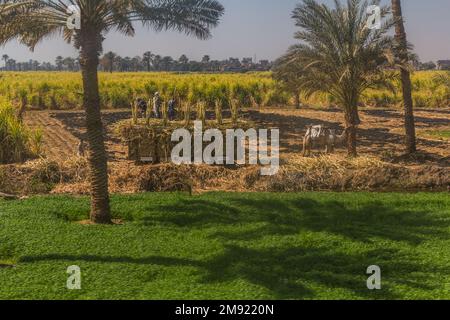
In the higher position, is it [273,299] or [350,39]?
[350,39]

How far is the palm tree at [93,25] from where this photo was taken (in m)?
9.42

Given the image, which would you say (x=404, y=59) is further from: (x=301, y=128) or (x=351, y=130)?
(x=301, y=128)

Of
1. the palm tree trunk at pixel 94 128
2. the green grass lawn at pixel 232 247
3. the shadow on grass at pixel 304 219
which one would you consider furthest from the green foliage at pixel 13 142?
the shadow on grass at pixel 304 219

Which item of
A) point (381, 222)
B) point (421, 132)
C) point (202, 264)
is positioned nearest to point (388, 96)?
point (421, 132)

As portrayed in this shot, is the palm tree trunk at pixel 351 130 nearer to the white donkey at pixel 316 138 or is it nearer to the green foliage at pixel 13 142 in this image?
the white donkey at pixel 316 138

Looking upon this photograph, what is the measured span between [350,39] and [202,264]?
33.4 ft

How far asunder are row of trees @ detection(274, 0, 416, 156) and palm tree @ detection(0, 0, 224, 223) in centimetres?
612

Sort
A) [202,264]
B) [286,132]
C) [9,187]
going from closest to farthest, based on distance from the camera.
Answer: [202,264] → [9,187] → [286,132]

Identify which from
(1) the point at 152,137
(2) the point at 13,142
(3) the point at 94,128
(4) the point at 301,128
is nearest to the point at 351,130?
(1) the point at 152,137

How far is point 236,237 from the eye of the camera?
29.0 ft

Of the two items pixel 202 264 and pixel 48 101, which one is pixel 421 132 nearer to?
pixel 202 264

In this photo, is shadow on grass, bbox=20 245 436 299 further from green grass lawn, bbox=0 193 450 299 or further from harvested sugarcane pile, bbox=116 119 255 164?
harvested sugarcane pile, bbox=116 119 255 164

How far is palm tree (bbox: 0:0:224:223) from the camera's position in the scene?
942 centimetres
